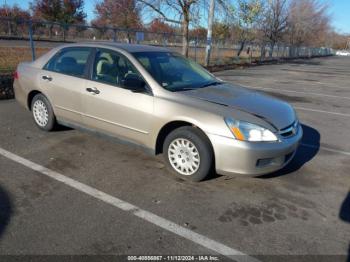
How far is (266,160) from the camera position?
388 cm

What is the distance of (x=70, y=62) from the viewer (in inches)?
206

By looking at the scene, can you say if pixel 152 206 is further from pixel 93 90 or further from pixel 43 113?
pixel 43 113

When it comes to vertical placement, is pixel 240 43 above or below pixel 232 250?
above

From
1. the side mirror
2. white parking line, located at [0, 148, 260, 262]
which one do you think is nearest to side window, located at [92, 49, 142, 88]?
the side mirror

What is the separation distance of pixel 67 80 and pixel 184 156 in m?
2.19

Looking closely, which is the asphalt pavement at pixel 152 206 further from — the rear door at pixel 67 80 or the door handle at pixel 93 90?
the door handle at pixel 93 90

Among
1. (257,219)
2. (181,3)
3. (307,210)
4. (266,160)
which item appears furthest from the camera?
(181,3)

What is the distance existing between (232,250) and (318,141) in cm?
391

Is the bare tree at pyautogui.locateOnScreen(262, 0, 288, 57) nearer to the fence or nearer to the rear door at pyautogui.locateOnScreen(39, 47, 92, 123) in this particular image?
the fence

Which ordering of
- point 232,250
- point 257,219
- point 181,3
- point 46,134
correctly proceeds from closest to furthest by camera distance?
1. point 232,250
2. point 257,219
3. point 46,134
4. point 181,3

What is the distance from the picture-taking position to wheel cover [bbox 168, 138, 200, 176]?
4.03 metres

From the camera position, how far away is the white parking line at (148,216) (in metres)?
2.89

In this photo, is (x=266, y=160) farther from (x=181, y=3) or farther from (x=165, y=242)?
(x=181, y=3)

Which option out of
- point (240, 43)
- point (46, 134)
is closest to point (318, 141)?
point (46, 134)
